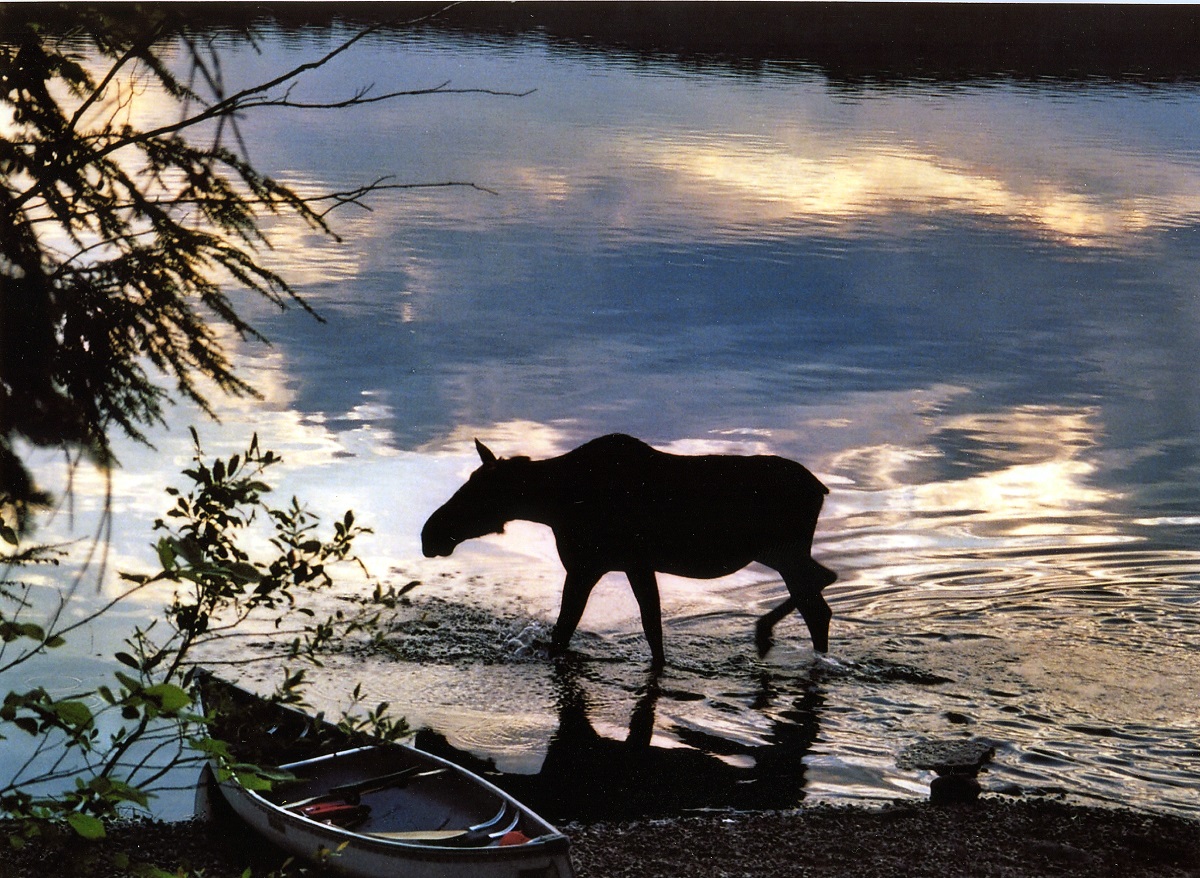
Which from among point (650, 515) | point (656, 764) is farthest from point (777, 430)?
point (656, 764)

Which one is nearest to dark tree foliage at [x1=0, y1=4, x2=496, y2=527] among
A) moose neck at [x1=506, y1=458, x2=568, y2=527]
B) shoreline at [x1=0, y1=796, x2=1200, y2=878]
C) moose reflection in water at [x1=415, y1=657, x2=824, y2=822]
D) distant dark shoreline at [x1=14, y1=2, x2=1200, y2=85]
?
shoreline at [x1=0, y1=796, x2=1200, y2=878]

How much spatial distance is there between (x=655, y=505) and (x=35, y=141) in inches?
267

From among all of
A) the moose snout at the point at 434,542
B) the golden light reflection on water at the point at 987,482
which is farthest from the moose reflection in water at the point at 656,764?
the golden light reflection on water at the point at 987,482

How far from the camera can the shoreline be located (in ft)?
25.9

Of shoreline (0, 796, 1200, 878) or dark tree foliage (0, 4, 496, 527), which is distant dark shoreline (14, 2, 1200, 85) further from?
dark tree foliage (0, 4, 496, 527)

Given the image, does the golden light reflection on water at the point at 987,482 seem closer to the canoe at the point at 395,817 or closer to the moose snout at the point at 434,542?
the moose snout at the point at 434,542

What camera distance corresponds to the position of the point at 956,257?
28500mm

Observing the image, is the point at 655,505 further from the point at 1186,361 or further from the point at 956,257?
the point at 956,257

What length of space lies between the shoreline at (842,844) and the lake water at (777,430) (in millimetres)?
307

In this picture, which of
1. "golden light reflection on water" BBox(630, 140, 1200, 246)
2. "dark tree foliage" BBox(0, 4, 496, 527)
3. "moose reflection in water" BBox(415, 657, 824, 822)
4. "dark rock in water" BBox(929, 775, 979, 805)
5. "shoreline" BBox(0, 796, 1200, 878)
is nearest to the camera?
"dark tree foliage" BBox(0, 4, 496, 527)

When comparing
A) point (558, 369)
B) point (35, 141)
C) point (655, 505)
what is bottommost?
point (558, 369)

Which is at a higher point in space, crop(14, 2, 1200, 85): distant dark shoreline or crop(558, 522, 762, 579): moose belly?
crop(14, 2, 1200, 85): distant dark shoreline

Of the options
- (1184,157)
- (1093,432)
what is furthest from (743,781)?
(1184,157)

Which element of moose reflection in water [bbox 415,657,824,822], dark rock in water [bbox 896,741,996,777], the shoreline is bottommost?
moose reflection in water [bbox 415,657,824,822]
